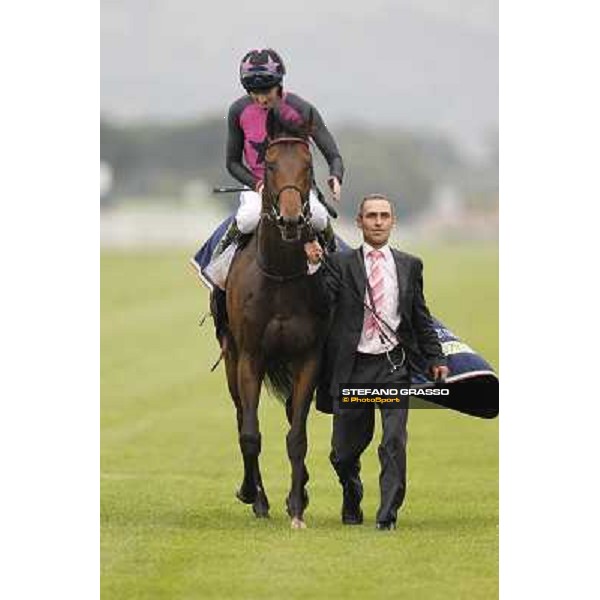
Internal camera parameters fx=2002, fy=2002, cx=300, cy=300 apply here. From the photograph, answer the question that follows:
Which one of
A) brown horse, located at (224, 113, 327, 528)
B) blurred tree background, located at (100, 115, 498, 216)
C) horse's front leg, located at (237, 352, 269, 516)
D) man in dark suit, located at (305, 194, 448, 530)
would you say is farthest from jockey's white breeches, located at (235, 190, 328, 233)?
blurred tree background, located at (100, 115, 498, 216)

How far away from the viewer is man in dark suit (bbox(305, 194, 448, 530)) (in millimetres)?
11617

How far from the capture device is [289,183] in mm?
10922

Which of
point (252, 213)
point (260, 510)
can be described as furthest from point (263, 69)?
point (260, 510)

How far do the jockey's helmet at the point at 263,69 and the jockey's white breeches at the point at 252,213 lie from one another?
67 cm

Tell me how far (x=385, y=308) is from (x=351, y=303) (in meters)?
0.20

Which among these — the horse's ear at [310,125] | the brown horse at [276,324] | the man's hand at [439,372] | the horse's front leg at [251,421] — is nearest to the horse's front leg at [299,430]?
the brown horse at [276,324]

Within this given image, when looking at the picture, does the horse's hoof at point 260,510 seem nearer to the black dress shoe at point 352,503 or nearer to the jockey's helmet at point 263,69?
the black dress shoe at point 352,503

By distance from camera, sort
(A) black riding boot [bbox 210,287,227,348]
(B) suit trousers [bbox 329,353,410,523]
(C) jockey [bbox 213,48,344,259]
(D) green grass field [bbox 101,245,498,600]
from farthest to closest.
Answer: (A) black riding boot [bbox 210,287,227,348], (B) suit trousers [bbox 329,353,410,523], (C) jockey [bbox 213,48,344,259], (D) green grass field [bbox 101,245,498,600]

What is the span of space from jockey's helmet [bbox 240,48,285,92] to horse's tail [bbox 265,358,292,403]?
1.64 m

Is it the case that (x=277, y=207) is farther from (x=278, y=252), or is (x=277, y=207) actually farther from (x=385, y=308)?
(x=385, y=308)

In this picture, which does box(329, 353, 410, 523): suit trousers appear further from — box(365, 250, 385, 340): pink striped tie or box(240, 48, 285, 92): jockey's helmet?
box(240, 48, 285, 92): jockey's helmet

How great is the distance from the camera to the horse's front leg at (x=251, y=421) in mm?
11789

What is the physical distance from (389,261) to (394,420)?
0.93 m

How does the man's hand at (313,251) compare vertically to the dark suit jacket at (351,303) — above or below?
above
